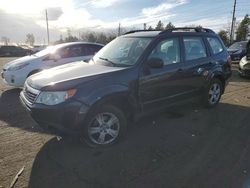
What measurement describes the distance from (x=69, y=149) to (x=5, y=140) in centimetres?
120

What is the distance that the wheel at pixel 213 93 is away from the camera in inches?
238

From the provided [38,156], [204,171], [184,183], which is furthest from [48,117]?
[204,171]

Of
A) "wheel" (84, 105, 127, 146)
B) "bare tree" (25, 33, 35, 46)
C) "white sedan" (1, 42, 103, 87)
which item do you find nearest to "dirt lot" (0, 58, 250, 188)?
"wheel" (84, 105, 127, 146)

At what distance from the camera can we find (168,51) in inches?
190

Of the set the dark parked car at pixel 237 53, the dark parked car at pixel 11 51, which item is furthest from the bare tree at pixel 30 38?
the dark parked car at pixel 237 53

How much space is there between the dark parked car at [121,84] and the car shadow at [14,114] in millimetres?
909

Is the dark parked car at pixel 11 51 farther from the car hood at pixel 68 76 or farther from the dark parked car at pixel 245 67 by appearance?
the car hood at pixel 68 76

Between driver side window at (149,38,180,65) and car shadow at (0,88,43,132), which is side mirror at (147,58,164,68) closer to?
driver side window at (149,38,180,65)

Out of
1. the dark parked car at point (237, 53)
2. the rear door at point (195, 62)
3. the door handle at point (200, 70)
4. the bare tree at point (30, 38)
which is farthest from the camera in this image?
the bare tree at point (30, 38)

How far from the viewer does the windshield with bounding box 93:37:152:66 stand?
4.47m

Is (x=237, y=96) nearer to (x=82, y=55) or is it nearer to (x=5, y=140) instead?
(x=82, y=55)

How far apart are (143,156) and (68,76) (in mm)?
1682

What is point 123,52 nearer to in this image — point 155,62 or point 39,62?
point 155,62

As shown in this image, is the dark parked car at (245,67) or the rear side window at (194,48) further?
the dark parked car at (245,67)
